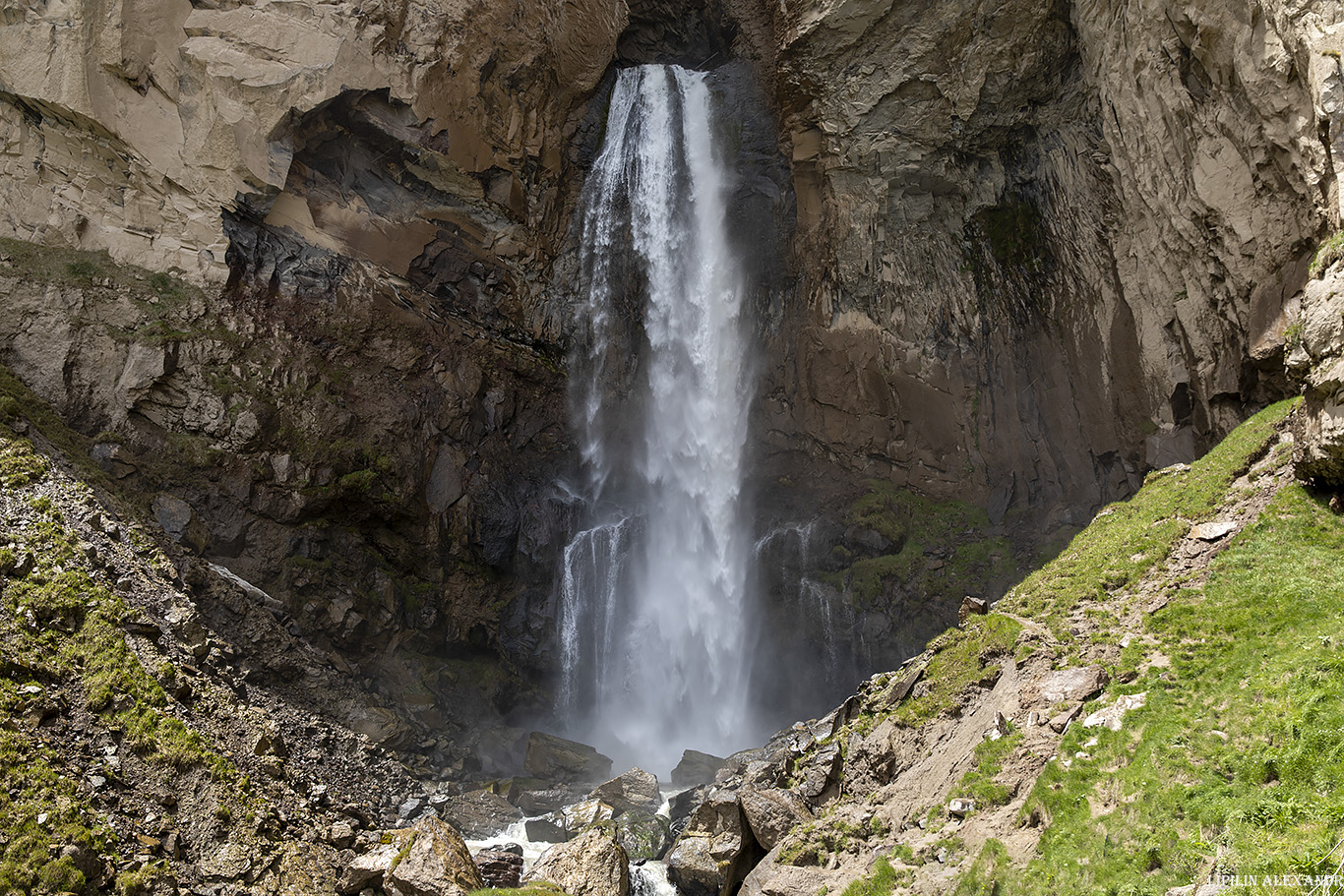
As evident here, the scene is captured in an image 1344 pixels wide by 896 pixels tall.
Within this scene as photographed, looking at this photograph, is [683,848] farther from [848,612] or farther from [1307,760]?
[848,612]

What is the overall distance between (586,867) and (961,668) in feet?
26.0

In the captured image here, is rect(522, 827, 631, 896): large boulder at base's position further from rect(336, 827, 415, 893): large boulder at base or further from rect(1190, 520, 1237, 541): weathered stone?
rect(1190, 520, 1237, 541): weathered stone

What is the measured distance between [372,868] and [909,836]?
8.74 meters

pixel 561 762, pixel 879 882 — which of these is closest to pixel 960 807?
pixel 879 882

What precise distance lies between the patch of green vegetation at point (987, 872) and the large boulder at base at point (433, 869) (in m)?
8.05

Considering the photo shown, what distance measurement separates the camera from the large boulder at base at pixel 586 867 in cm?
1399

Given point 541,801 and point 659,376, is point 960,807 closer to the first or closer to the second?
point 541,801

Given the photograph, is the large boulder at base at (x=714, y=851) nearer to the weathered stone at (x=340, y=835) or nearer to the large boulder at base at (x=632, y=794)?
the large boulder at base at (x=632, y=794)

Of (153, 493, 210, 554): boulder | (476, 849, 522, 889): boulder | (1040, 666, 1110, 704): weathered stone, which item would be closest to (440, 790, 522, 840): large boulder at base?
(476, 849, 522, 889): boulder

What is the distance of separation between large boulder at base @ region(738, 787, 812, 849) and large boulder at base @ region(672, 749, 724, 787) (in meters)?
8.32

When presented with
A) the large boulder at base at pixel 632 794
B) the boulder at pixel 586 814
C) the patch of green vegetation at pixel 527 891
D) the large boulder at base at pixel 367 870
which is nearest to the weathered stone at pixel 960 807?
the patch of green vegetation at pixel 527 891

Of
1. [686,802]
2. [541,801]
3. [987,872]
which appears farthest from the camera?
[541,801]

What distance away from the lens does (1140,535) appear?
15141 mm

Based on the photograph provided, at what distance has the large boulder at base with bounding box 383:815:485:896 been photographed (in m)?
12.7
